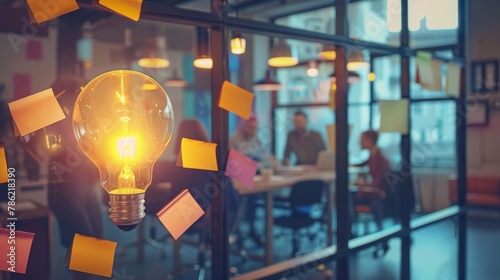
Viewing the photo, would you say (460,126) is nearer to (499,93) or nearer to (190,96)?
(499,93)

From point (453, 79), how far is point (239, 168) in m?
1.61

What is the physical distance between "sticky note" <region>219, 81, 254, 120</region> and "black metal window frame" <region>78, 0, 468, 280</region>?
0.02 meters

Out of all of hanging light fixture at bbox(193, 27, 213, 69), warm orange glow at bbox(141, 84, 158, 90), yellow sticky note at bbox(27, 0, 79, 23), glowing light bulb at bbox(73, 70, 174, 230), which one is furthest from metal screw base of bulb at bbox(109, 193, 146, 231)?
hanging light fixture at bbox(193, 27, 213, 69)

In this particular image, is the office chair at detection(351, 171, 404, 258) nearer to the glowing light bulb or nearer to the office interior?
the office interior

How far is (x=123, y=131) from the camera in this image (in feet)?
3.24

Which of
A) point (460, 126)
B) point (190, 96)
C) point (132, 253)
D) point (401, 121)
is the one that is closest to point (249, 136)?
point (132, 253)

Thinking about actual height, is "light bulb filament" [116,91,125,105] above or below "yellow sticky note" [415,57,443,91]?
below

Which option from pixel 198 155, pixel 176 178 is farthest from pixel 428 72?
pixel 176 178

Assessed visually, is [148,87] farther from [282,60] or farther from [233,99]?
[282,60]

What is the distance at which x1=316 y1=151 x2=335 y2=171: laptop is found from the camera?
5.43 metres

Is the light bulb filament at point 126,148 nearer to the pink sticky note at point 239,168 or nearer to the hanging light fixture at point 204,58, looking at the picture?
the pink sticky note at point 239,168

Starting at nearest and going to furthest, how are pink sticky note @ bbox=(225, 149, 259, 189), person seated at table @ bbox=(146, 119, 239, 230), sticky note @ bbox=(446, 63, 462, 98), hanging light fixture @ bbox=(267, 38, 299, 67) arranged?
pink sticky note @ bbox=(225, 149, 259, 189) → sticky note @ bbox=(446, 63, 462, 98) → person seated at table @ bbox=(146, 119, 239, 230) → hanging light fixture @ bbox=(267, 38, 299, 67)

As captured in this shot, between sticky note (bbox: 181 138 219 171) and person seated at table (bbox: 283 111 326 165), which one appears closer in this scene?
sticky note (bbox: 181 138 219 171)

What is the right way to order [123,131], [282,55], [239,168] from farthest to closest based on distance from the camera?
[282,55], [239,168], [123,131]
